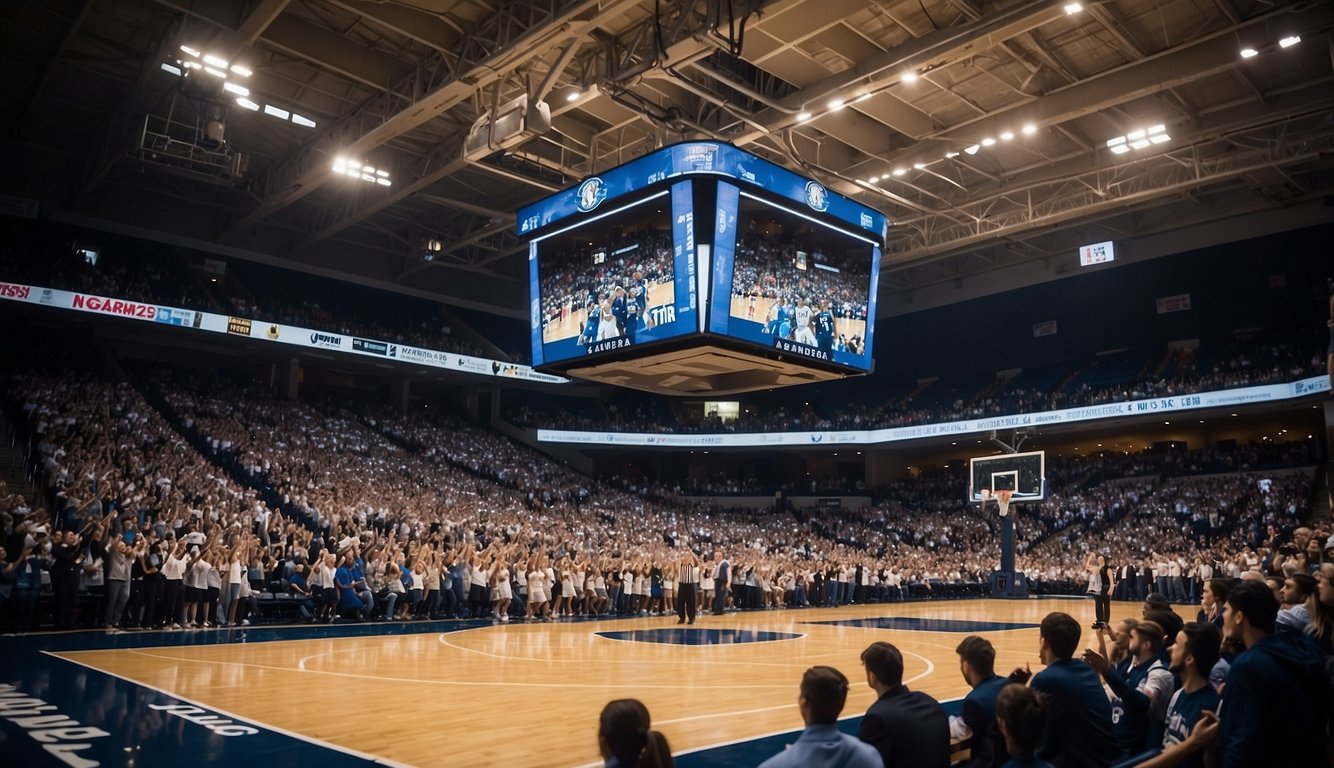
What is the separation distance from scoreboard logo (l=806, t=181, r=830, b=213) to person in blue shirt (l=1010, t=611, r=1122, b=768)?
963 cm

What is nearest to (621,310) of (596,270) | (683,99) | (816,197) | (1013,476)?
(596,270)

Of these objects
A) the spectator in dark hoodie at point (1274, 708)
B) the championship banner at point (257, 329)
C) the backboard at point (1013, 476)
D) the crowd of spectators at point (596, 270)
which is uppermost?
the championship banner at point (257, 329)

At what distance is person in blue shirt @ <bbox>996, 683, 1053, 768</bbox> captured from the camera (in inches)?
121

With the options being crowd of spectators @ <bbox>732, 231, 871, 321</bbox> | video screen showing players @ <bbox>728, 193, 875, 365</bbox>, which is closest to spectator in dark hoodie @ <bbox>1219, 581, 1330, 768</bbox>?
video screen showing players @ <bbox>728, 193, 875, 365</bbox>

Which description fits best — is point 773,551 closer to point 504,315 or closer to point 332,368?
point 504,315

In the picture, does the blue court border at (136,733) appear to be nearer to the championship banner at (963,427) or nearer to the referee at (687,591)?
the referee at (687,591)

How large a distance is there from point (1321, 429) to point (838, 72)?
82.0ft

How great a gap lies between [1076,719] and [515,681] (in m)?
6.66

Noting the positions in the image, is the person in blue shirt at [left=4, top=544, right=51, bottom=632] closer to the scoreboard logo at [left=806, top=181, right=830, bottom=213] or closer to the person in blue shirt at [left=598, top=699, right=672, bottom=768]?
the scoreboard logo at [left=806, top=181, right=830, bottom=213]

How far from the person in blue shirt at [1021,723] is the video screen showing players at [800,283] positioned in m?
8.95

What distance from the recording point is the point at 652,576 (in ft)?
71.4

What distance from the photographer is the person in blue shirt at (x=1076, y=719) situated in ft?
12.4

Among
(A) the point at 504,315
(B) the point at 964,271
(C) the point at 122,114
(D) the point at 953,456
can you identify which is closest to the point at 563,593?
(C) the point at 122,114

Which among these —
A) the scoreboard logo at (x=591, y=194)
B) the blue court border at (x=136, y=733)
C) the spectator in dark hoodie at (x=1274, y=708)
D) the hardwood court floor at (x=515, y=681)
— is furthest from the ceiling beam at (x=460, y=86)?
the spectator in dark hoodie at (x=1274, y=708)
